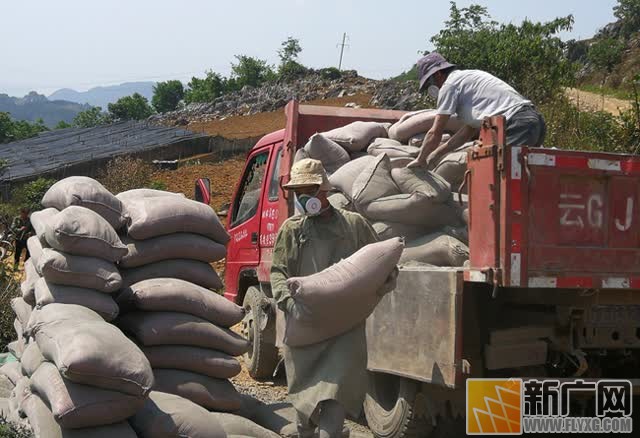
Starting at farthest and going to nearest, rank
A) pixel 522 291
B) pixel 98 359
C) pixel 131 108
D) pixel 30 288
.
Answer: pixel 131 108 → pixel 30 288 → pixel 522 291 → pixel 98 359

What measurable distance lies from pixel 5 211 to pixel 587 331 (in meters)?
17.4

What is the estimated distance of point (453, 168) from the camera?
19.3ft

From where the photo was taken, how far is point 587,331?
4695 mm

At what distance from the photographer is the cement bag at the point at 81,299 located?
4.73 metres

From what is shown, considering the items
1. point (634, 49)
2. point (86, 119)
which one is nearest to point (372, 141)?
point (634, 49)

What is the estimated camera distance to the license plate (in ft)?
15.4

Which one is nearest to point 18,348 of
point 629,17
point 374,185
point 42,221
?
point 42,221

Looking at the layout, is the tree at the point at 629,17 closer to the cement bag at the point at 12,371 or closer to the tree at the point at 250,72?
the tree at the point at 250,72

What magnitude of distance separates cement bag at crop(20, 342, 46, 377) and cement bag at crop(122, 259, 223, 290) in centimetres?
67

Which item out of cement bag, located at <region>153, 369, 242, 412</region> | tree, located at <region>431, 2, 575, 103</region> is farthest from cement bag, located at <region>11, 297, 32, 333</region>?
tree, located at <region>431, 2, 575, 103</region>

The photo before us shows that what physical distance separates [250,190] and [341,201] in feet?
7.92

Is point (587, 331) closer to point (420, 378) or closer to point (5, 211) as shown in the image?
point (420, 378)

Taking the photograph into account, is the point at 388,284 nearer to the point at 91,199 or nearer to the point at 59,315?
the point at 59,315

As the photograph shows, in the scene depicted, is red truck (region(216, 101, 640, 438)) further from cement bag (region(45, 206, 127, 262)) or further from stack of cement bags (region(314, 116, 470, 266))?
cement bag (region(45, 206, 127, 262))
